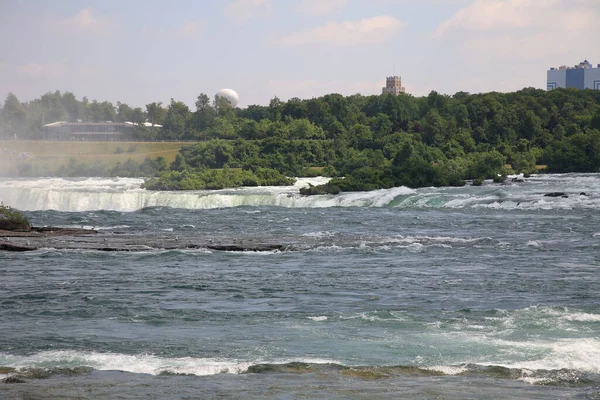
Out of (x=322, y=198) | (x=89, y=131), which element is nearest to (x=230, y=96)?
(x=89, y=131)

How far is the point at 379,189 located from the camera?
191 ft

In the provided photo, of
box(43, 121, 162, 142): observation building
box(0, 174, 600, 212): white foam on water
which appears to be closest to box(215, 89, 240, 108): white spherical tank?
box(43, 121, 162, 142): observation building

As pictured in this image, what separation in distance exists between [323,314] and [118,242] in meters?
14.5

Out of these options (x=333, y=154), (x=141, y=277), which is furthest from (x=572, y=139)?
(x=141, y=277)

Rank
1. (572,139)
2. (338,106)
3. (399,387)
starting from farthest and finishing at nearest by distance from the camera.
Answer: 1. (338,106)
2. (572,139)
3. (399,387)

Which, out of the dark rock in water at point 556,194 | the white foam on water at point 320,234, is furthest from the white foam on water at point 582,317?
the dark rock in water at point 556,194

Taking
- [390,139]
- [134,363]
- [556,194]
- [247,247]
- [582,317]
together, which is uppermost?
[390,139]

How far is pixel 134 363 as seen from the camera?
17.6 meters

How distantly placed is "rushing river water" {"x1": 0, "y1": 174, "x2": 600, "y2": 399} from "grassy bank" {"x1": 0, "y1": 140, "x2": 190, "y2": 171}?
51.6 m

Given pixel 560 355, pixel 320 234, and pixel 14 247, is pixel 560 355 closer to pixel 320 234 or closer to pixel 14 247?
pixel 320 234

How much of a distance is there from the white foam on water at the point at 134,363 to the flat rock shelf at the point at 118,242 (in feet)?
48.9

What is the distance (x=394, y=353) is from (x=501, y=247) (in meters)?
15.7

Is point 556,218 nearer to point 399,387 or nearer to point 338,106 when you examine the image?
point 399,387

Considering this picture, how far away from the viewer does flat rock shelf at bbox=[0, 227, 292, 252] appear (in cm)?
3328
